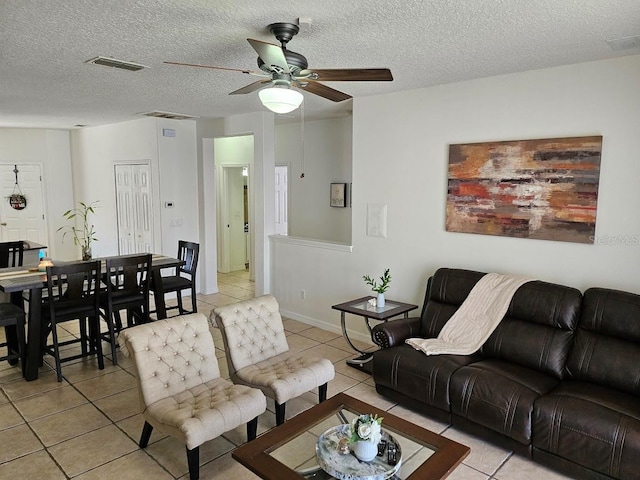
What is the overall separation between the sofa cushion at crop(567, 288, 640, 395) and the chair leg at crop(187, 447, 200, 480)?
2509 millimetres

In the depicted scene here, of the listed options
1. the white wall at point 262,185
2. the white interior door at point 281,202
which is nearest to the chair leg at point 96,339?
the white wall at point 262,185

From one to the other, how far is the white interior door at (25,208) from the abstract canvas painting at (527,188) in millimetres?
7859

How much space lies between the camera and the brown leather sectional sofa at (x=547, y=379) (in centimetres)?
253

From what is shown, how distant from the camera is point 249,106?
5.35 metres

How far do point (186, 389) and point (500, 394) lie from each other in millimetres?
2012

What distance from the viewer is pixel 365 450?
2.08 metres

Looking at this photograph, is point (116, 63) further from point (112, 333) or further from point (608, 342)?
point (608, 342)

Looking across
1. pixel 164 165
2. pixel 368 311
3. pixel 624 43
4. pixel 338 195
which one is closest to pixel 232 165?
pixel 164 165

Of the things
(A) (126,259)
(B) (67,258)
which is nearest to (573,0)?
(A) (126,259)

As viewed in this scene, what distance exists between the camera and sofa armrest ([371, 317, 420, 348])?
366cm

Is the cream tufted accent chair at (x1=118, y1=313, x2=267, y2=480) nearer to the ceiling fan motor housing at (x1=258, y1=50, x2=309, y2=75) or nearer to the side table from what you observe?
the side table

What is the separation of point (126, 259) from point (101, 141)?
4.40 m

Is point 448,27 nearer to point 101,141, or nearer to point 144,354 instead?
point 144,354

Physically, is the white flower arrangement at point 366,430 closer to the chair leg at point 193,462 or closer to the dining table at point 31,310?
the chair leg at point 193,462
